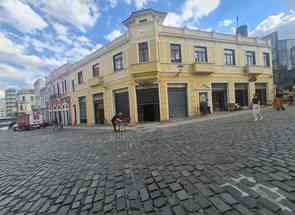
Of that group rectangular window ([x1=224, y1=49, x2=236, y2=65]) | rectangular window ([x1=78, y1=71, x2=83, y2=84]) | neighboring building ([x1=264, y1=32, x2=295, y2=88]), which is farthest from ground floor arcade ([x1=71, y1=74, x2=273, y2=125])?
neighboring building ([x1=264, y1=32, x2=295, y2=88])

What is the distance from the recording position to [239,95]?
74.9ft

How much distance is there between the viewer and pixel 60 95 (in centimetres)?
3459

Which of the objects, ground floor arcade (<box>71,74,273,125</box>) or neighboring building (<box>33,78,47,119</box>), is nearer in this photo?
ground floor arcade (<box>71,74,273,125</box>)

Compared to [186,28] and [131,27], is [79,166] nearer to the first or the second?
[131,27]

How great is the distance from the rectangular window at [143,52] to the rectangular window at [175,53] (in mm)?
2715

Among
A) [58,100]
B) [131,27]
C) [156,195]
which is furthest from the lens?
[58,100]

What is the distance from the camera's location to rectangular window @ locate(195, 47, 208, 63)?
20.0 m

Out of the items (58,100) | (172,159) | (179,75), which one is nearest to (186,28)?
(179,75)

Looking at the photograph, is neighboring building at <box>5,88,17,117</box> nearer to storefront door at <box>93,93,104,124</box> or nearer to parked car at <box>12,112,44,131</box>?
parked car at <box>12,112,44,131</box>

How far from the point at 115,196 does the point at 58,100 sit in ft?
120

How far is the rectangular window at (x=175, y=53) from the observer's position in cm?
1875

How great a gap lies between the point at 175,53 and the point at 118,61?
260 inches

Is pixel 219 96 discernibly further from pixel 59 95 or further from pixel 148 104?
pixel 59 95

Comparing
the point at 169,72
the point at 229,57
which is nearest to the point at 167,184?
the point at 169,72
